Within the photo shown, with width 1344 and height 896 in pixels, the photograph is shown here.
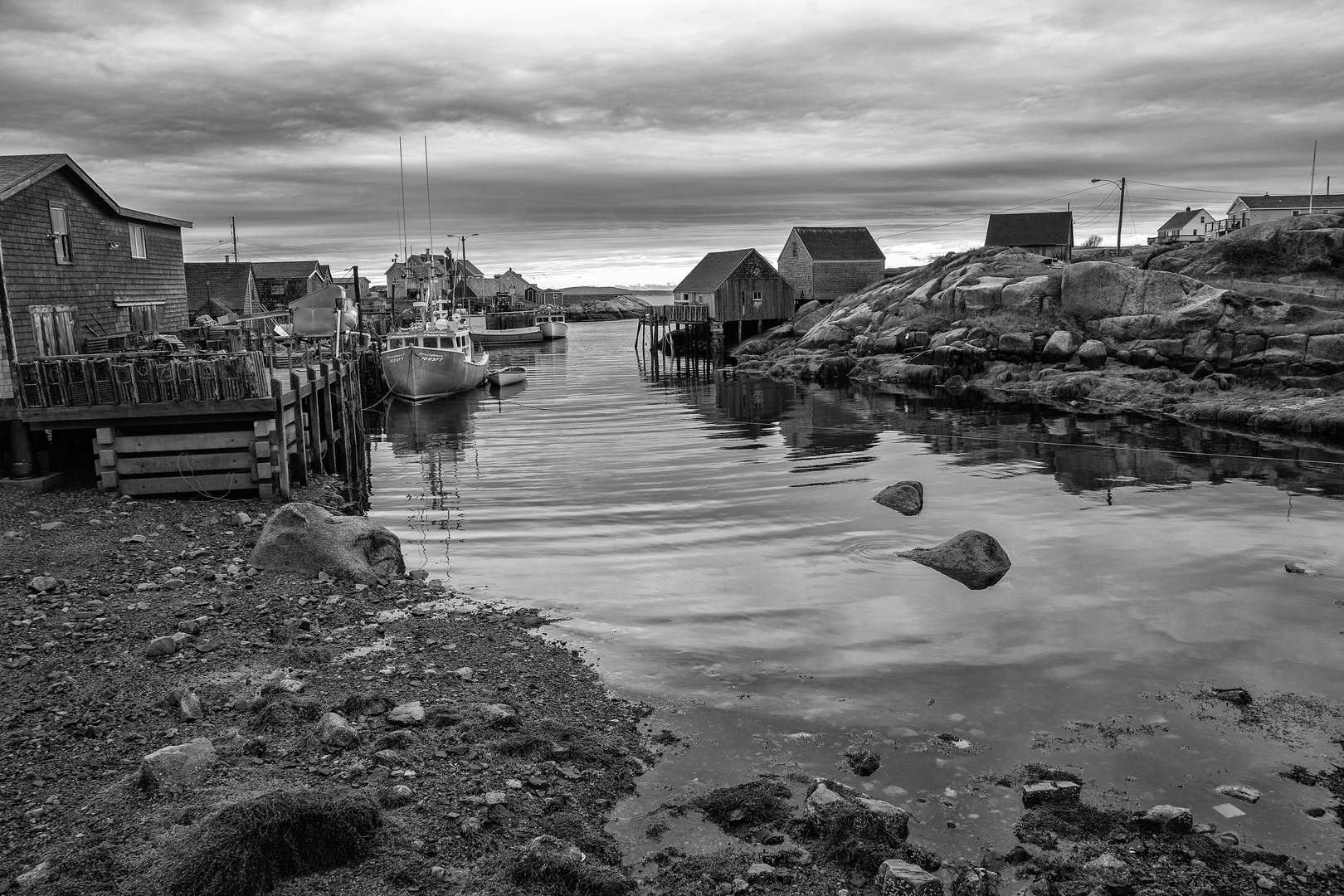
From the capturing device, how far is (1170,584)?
14328 millimetres

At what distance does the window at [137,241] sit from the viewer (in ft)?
85.5

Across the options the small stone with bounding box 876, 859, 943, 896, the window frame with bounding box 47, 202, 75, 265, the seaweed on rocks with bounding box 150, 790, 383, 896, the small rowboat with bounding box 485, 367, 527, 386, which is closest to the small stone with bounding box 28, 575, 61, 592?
→ the seaweed on rocks with bounding box 150, 790, 383, 896

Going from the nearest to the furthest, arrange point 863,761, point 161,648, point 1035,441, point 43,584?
1. point 863,761
2. point 161,648
3. point 43,584
4. point 1035,441

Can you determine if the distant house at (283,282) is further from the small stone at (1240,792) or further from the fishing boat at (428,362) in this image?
the small stone at (1240,792)

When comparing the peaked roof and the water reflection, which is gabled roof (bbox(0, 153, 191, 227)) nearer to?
the water reflection

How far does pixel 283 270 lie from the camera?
90938mm

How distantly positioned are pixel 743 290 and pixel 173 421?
57.3m

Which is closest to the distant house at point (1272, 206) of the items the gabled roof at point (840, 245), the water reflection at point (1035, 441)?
the gabled roof at point (840, 245)

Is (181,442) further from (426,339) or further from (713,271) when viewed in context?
(713,271)

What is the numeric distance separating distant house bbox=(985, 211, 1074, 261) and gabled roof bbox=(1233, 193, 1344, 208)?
35.0m

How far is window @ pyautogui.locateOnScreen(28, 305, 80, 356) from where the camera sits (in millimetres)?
20422

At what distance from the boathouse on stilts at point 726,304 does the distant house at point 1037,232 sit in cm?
1703

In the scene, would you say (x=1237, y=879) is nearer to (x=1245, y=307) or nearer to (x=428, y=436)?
(x=428, y=436)

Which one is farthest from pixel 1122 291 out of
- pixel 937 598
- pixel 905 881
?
pixel 905 881
